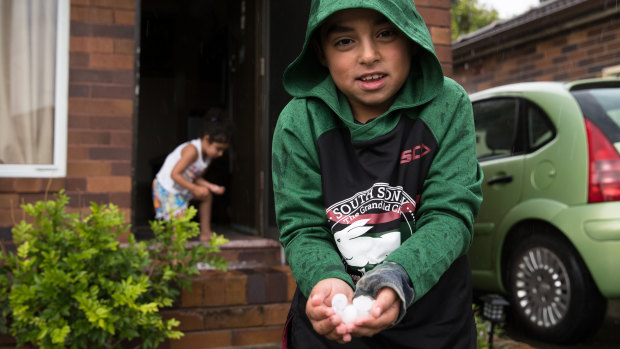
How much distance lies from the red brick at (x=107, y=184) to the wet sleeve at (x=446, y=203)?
3.09m

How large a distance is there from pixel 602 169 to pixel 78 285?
126 inches

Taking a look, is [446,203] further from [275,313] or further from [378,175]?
[275,313]

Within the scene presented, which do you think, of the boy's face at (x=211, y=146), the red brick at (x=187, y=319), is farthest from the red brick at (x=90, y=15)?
the red brick at (x=187, y=319)

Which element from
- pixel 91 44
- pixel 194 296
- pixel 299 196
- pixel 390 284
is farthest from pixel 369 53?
pixel 91 44

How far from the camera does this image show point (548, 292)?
4383 mm

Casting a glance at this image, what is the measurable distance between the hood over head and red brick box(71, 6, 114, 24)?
289 cm

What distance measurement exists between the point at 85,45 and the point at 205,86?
5.89 m

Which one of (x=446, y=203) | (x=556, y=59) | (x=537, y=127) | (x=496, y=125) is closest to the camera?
(x=446, y=203)

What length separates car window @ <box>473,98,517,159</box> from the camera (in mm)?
5156

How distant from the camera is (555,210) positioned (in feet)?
14.2

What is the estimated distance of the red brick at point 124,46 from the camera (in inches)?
167

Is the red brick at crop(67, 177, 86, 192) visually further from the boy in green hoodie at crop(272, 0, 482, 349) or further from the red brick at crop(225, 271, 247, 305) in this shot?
the boy in green hoodie at crop(272, 0, 482, 349)

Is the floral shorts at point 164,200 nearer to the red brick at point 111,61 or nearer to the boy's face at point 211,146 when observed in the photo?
the boy's face at point 211,146

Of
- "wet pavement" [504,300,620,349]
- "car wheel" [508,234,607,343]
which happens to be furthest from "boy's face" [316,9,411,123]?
"car wheel" [508,234,607,343]
